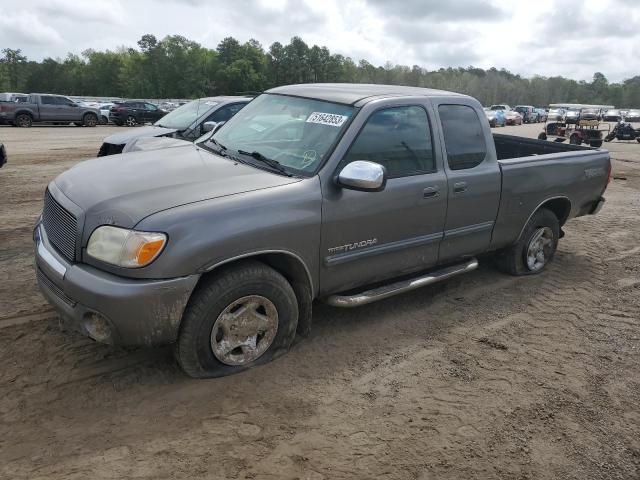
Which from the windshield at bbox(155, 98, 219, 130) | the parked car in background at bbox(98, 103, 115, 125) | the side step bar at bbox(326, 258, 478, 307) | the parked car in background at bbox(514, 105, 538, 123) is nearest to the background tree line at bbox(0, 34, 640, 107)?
the parked car in background at bbox(514, 105, 538, 123)

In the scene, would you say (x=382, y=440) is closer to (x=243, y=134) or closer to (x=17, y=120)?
(x=243, y=134)

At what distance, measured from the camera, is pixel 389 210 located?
156 inches

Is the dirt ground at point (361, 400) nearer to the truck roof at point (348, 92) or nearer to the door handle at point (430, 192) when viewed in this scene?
the door handle at point (430, 192)

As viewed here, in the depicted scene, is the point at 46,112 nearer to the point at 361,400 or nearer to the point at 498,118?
the point at 361,400

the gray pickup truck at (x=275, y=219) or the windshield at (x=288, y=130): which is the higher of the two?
the windshield at (x=288, y=130)

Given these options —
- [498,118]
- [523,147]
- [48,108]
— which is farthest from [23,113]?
[498,118]

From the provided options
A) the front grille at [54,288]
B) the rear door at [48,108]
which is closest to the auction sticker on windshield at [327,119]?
the front grille at [54,288]

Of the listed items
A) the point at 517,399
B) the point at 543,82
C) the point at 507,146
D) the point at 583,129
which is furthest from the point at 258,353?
the point at 543,82

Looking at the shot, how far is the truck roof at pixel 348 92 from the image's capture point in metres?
4.10

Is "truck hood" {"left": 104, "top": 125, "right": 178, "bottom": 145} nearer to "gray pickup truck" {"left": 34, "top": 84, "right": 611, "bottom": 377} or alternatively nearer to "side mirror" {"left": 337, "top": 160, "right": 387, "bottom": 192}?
"gray pickup truck" {"left": 34, "top": 84, "right": 611, "bottom": 377}

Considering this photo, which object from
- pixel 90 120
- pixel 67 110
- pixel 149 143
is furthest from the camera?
pixel 90 120

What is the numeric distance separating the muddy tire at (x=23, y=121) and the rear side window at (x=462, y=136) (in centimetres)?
2392

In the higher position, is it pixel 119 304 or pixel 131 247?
pixel 131 247

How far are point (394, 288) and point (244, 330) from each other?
1.30 m
